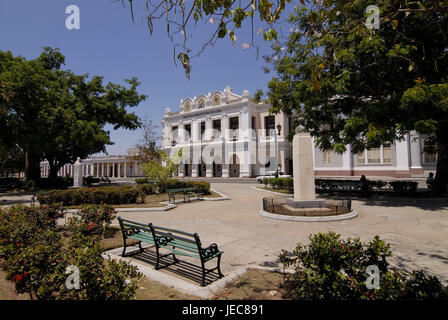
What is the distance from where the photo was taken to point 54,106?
20000mm

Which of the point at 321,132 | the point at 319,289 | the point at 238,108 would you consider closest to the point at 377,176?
the point at 321,132

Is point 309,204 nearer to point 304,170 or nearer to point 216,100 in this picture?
point 304,170

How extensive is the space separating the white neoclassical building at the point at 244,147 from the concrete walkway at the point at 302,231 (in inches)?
804

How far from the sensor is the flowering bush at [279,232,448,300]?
2152mm

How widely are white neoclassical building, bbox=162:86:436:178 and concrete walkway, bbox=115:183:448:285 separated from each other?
20417 millimetres

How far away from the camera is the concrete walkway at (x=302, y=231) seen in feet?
15.6

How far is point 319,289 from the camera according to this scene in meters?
2.51

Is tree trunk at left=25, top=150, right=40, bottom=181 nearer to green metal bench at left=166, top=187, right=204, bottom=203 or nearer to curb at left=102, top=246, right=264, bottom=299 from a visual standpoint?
green metal bench at left=166, top=187, right=204, bottom=203

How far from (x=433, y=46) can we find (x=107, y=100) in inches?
1014

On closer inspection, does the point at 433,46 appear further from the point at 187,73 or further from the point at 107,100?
the point at 107,100

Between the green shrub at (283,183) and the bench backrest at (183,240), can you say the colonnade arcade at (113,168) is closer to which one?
the green shrub at (283,183)

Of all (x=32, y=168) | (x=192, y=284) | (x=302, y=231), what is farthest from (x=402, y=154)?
(x=32, y=168)

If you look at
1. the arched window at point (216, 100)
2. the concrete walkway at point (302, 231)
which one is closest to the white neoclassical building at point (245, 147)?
the arched window at point (216, 100)

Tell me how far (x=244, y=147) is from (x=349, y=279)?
118ft
